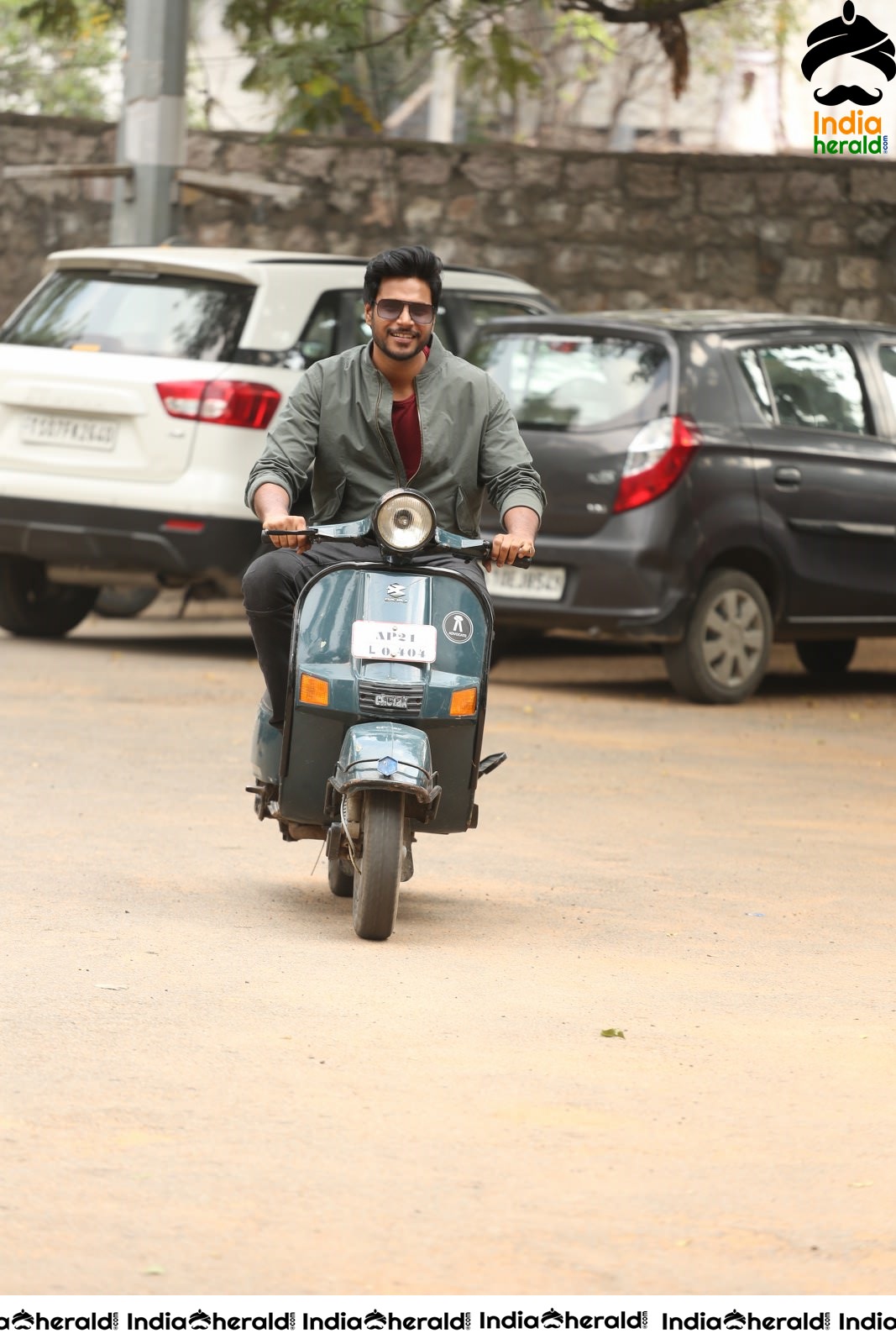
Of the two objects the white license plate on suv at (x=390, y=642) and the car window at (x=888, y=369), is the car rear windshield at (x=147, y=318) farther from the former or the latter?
the white license plate on suv at (x=390, y=642)

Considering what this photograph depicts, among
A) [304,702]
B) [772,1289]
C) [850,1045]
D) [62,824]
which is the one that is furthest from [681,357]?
[772,1289]

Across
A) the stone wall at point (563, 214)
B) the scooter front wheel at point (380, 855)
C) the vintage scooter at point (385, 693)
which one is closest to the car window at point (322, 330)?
the stone wall at point (563, 214)

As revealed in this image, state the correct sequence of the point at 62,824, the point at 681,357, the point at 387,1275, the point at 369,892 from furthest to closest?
the point at 681,357
the point at 62,824
the point at 369,892
the point at 387,1275

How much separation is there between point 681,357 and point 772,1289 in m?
8.15

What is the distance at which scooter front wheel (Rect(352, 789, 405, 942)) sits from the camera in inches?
236

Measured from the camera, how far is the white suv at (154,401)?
39.2 feet

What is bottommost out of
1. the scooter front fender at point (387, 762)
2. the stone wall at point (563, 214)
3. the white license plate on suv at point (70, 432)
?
the scooter front fender at point (387, 762)

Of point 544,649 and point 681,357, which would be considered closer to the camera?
point 681,357

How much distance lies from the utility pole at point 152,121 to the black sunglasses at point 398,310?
356 inches

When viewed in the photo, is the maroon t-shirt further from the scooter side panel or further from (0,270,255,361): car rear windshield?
(0,270,255,361): car rear windshield

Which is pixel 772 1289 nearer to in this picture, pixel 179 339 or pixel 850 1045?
pixel 850 1045

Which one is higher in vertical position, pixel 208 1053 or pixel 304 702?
pixel 304 702

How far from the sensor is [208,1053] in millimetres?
4918
